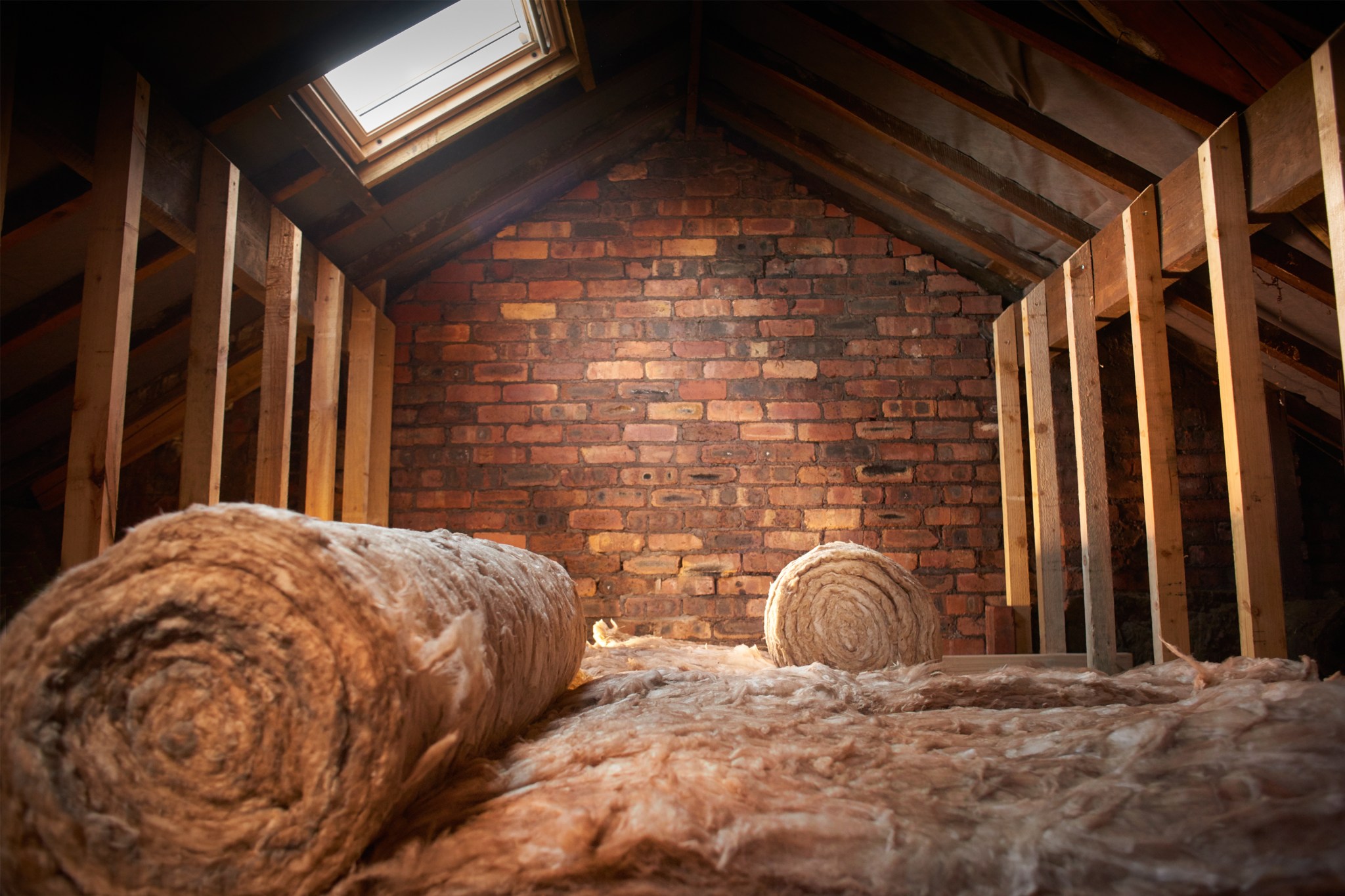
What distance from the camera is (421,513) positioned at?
11.9 feet

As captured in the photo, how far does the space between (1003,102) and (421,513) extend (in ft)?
9.75

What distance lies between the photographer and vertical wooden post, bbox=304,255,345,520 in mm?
2848

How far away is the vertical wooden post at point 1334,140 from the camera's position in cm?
159

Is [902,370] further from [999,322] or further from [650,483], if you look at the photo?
[650,483]

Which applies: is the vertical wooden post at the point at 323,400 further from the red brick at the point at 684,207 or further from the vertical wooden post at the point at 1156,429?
the vertical wooden post at the point at 1156,429

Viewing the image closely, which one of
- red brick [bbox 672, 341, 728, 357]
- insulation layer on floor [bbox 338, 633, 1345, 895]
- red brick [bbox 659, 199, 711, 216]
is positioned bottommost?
insulation layer on floor [bbox 338, 633, 1345, 895]

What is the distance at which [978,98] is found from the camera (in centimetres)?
259

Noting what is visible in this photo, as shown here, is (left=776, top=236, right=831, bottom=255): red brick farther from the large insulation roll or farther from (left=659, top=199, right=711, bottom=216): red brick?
the large insulation roll

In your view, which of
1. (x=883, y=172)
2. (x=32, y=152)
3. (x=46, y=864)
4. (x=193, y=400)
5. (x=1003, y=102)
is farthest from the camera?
(x=883, y=172)

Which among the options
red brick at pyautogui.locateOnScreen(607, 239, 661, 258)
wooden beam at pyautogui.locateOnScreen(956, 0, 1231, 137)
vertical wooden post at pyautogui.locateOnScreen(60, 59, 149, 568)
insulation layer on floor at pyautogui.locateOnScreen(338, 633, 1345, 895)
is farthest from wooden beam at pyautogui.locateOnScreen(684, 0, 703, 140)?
insulation layer on floor at pyautogui.locateOnScreen(338, 633, 1345, 895)

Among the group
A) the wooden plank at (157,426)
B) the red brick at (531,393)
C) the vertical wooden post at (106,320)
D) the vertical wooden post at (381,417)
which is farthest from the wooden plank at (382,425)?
the vertical wooden post at (106,320)

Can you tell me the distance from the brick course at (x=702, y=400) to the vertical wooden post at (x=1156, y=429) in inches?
49.1

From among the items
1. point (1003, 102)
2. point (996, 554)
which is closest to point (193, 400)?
point (1003, 102)

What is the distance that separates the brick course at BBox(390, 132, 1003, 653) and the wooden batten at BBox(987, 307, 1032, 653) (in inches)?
4.4
